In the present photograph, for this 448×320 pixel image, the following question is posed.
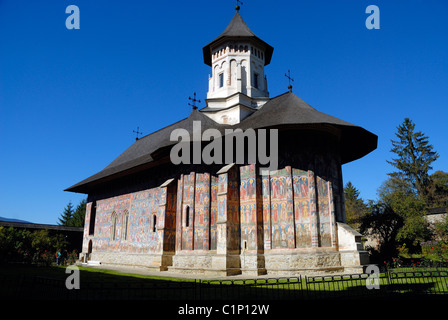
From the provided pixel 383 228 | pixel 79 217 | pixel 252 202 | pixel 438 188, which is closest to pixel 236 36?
pixel 252 202

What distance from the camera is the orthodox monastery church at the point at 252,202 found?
12.7 m

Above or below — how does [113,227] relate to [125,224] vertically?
below

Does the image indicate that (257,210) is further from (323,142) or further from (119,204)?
(119,204)

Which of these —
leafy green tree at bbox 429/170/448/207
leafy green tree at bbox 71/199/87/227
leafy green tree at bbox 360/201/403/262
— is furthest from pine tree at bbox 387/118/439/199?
leafy green tree at bbox 71/199/87/227

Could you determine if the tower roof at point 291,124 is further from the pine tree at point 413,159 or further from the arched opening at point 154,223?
the pine tree at point 413,159

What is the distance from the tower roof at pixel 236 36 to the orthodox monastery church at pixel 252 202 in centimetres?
292

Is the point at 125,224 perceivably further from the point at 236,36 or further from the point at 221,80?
the point at 236,36

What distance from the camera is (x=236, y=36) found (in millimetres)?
20594

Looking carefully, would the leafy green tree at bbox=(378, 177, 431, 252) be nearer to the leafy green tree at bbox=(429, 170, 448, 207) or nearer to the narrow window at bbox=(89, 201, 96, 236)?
the leafy green tree at bbox=(429, 170, 448, 207)

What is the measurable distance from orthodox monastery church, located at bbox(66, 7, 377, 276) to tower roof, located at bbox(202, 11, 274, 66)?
2920 millimetres

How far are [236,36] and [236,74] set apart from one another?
8.70 ft

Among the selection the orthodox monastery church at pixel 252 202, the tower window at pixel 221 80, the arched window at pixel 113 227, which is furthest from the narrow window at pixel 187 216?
the tower window at pixel 221 80

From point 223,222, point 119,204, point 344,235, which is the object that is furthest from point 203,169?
point 119,204

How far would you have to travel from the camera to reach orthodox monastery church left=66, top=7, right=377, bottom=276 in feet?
41.8
